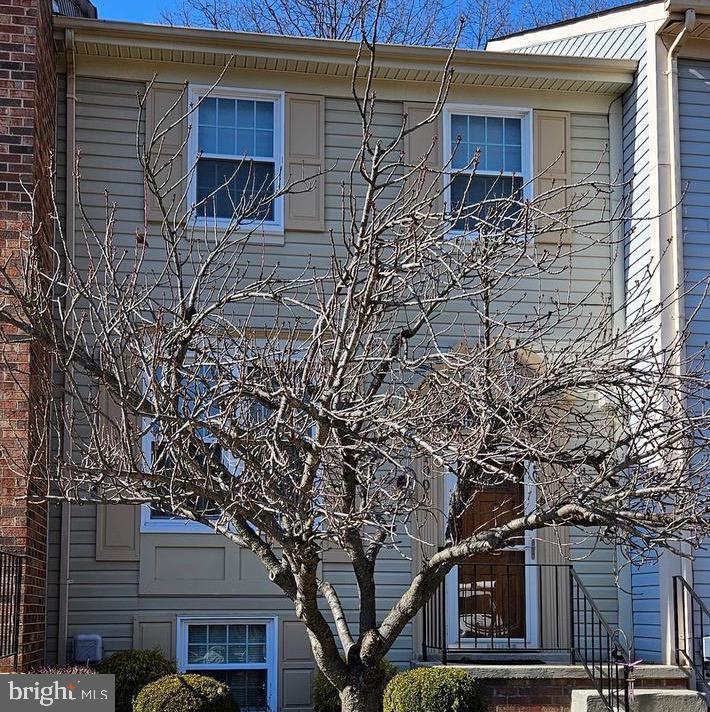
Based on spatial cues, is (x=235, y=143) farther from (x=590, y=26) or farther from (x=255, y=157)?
(x=590, y=26)

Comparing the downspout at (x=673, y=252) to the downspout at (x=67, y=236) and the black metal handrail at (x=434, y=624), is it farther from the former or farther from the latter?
the downspout at (x=67, y=236)

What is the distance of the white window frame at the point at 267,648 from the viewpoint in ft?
Answer: 35.6

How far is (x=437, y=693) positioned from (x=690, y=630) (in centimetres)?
278

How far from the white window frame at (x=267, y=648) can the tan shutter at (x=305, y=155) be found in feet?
12.8

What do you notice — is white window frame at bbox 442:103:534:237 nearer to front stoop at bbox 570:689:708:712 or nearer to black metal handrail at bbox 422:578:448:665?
black metal handrail at bbox 422:578:448:665

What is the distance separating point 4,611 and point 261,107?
19.1 ft

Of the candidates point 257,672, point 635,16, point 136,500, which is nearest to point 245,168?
point 635,16

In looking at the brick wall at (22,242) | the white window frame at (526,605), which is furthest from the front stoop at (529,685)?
the brick wall at (22,242)

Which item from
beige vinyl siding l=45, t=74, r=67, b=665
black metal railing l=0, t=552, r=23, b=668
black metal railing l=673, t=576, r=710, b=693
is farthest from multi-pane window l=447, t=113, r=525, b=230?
black metal railing l=0, t=552, r=23, b=668

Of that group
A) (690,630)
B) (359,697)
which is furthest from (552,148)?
(359,697)

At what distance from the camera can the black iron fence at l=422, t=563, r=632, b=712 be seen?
11125 millimetres

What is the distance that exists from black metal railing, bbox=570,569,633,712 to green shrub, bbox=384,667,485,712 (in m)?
1.14

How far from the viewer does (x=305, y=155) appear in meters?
11.7

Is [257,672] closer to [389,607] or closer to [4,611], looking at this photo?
[389,607]
